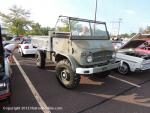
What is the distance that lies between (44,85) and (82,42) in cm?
191

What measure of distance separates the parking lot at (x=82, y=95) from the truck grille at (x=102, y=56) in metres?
0.97

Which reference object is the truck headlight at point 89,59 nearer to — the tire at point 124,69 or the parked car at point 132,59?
the parked car at point 132,59

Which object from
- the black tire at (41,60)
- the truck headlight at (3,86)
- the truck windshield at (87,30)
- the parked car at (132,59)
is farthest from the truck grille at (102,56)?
the black tire at (41,60)

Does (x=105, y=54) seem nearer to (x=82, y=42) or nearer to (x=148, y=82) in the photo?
(x=82, y=42)

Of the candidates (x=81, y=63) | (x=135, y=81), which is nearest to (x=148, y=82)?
(x=135, y=81)

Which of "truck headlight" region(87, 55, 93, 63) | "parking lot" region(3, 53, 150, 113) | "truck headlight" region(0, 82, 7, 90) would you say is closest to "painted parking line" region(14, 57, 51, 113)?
"parking lot" region(3, 53, 150, 113)

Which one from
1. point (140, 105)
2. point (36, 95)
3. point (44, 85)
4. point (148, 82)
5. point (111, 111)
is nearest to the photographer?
point (111, 111)

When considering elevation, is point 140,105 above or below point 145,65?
below

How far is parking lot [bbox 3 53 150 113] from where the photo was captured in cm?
455

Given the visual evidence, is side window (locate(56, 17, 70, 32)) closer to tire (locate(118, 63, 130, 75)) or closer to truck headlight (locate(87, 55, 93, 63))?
truck headlight (locate(87, 55, 93, 63))

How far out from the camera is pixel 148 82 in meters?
7.13

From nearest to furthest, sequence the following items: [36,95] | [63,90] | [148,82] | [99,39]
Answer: [36,95]
[63,90]
[99,39]
[148,82]

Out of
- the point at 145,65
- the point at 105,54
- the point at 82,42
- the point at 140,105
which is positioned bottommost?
the point at 140,105

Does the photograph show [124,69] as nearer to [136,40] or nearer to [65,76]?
[136,40]
